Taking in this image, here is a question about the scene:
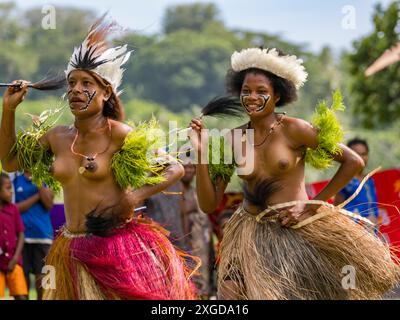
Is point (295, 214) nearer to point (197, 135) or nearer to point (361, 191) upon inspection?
point (197, 135)

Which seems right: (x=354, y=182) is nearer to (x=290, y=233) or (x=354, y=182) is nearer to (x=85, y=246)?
(x=290, y=233)

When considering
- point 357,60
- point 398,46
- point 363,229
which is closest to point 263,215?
point 363,229

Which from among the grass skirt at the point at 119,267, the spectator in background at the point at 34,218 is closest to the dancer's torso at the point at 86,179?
the grass skirt at the point at 119,267

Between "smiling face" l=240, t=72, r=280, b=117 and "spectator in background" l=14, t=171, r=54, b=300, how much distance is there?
3322 millimetres

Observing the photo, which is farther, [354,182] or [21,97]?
[354,182]

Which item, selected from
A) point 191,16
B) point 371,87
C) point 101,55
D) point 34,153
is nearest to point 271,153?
point 101,55

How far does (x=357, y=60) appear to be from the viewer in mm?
15133

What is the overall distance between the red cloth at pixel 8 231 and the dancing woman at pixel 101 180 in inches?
99.5

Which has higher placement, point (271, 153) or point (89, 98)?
point (89, 98)

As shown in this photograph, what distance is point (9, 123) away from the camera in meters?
5.70

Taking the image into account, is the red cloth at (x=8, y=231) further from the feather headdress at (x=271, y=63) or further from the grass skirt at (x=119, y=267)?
the feather headdress at (x=271, y=63)

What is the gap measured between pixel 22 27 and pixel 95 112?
2675 inches

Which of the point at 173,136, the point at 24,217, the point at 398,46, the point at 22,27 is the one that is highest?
the point at 22,27

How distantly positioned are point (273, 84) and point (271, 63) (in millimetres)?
120
